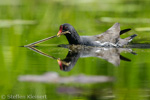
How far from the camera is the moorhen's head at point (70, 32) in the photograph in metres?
7.80

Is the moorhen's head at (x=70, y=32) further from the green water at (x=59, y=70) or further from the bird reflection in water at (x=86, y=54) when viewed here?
the green water at (x=59, y=70)

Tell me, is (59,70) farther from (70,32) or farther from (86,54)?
(70,32)

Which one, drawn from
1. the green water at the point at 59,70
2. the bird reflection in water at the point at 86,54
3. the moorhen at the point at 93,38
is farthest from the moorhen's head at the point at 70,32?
the green water at the point at 59,70

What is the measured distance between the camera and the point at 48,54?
22.6 ft

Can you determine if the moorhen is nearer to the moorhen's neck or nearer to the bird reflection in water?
the moorhen's neck

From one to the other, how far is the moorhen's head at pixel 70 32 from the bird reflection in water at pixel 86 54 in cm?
12

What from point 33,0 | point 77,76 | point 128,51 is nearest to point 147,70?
point 77,76

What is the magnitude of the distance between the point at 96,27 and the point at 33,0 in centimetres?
1048

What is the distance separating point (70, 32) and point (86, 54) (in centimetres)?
103

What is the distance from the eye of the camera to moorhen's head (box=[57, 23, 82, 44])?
7797 millimetres

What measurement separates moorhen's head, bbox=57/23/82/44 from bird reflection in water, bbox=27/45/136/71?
0.41 feet

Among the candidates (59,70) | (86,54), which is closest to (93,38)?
(86,54)

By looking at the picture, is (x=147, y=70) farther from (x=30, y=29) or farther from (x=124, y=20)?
(x=124, y=20)

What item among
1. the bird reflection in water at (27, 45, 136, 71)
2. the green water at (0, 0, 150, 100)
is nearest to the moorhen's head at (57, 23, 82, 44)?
the bird reflection in water at (27, 45, 136, 71)
